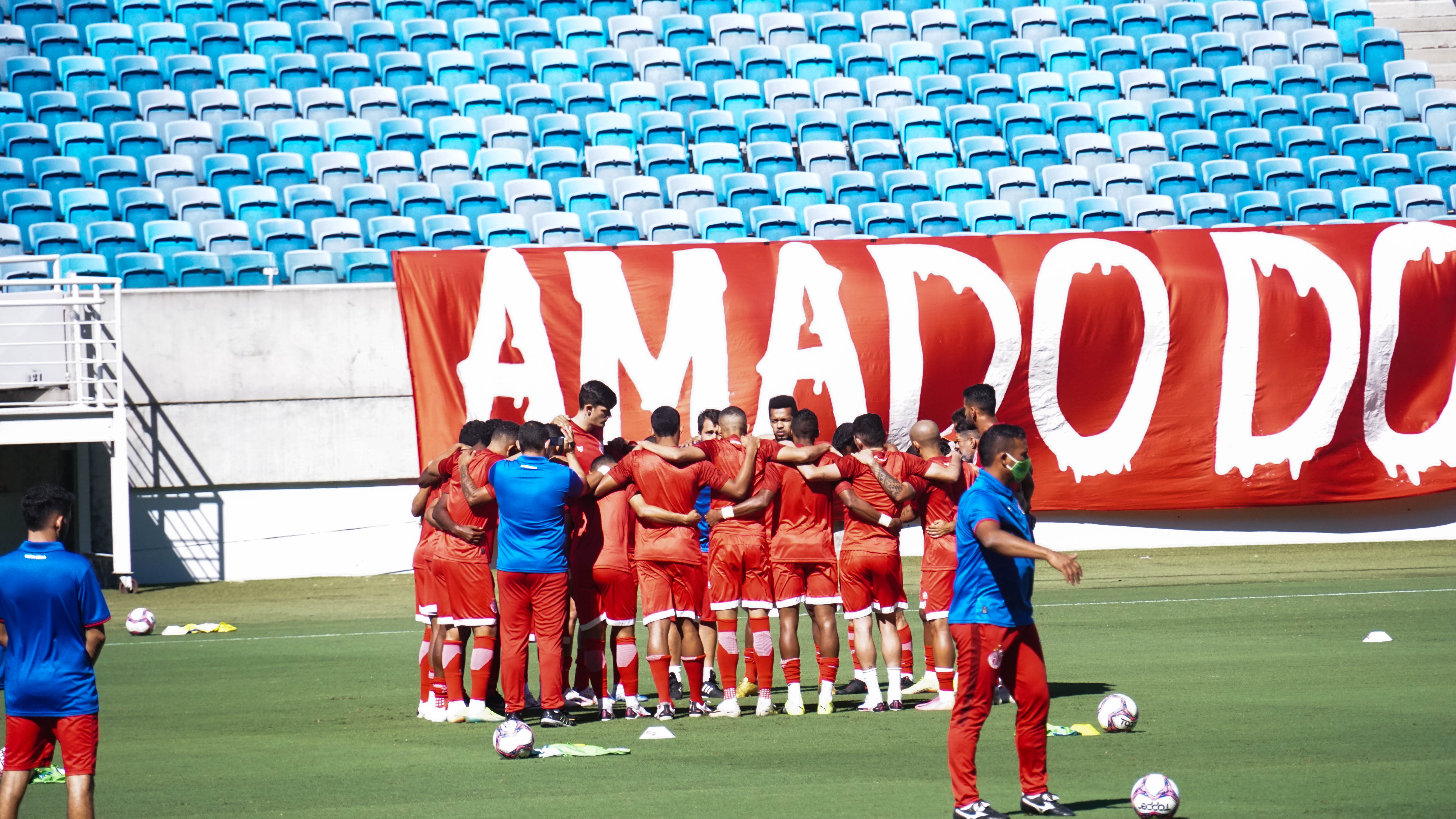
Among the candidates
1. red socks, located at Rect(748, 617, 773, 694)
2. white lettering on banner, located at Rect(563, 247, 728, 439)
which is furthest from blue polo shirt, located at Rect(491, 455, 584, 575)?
white lettering on banner, located at Rect(563, 247, 728, 439)

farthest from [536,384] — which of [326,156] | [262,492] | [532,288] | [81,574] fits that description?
[81,574]

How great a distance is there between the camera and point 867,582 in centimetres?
1020

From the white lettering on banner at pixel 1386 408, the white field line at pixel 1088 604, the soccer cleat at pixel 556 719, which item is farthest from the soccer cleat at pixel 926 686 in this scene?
the white lettering on banner at pixel 1386 408

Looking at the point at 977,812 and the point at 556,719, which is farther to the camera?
the point at 556,719

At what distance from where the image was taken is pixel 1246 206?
22000 mm

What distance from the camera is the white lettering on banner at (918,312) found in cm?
1933

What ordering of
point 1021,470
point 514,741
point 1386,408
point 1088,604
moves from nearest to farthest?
point 1021,470 < point 514,741 < point 1088,604 < point 1386,408

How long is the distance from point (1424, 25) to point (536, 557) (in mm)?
22898

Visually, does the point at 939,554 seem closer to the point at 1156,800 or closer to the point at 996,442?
the point at 996,442

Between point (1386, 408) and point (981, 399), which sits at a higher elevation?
point (981, 399)

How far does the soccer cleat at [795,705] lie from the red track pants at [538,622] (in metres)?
1.49

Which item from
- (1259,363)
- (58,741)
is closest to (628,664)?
(58,741)

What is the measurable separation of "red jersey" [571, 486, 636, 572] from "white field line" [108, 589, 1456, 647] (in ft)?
16.8

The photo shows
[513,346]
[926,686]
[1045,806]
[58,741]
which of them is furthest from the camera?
[513,346]
